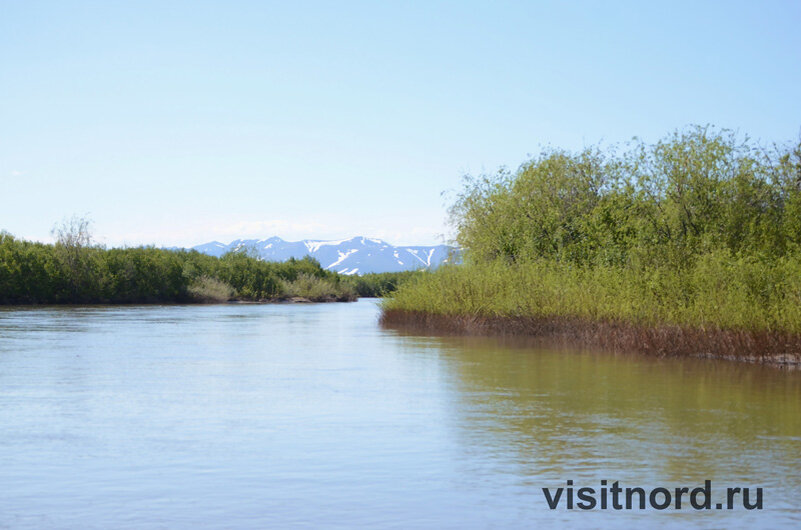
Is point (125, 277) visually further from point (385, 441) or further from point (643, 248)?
point (385, 441)

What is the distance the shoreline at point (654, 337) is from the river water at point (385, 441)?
34.9 inches

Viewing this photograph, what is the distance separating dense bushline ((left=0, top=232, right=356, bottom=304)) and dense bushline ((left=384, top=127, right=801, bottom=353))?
53500 mm

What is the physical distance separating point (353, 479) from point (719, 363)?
15221 mm

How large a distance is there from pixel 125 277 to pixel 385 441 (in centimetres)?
8400

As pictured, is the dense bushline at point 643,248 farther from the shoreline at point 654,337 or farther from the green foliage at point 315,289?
the green foliage at point 315,289

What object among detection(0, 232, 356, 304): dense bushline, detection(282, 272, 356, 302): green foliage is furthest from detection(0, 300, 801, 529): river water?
detection(282, 272, 356, 302): green foliage

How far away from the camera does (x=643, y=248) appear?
2984 centimetres

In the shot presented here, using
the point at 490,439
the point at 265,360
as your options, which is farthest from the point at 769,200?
the point at 490,439

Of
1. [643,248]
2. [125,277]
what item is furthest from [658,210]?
[125,277]

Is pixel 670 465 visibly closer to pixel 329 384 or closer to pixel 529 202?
pixel 329 384

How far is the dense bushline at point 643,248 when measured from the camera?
24.0 meters

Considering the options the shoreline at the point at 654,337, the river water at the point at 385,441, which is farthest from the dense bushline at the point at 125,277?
the river water at the point at 385,441

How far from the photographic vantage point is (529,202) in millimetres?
41469

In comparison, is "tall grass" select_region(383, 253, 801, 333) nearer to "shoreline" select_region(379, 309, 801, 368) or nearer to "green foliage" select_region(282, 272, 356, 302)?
"shoreline" select_region(379, 309, 801, 368)
